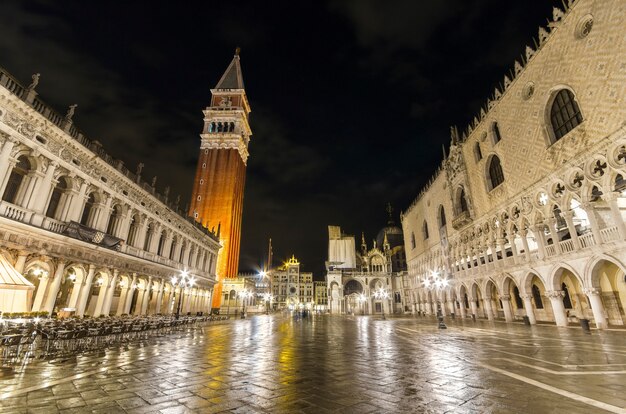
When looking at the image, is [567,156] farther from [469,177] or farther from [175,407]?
[175,407]

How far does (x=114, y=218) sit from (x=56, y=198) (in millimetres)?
4826

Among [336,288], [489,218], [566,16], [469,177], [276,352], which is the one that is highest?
[566,16]

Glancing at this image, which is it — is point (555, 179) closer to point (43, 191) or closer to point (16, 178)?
point (43, 191)

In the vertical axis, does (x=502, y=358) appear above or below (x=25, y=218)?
below

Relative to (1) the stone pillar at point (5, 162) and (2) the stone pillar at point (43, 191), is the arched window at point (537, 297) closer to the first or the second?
(2) the stone pillar at point (43, 191)

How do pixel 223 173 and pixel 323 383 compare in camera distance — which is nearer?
pixel 323 383

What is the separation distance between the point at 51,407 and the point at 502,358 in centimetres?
956

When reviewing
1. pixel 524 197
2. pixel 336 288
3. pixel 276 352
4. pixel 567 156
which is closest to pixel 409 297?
pixel 336 288

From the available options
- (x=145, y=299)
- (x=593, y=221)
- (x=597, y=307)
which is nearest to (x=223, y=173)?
(x=145, y=299)

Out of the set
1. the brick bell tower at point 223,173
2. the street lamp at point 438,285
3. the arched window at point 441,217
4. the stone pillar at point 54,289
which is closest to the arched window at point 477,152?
the arched window at point 441,217

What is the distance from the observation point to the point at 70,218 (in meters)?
17.5

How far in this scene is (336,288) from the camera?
2372 inches

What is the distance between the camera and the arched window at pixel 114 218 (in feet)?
71.0

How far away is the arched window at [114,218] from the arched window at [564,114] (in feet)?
106
